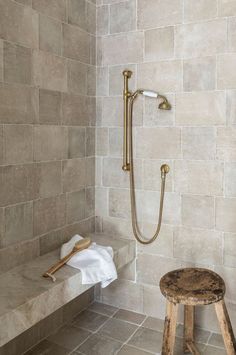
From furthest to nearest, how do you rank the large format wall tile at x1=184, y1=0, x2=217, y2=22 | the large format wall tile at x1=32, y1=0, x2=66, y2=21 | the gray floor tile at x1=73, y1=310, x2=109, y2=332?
the gray floor tile at x1=73, y1=310, x2=109, y2=332 → the large format wall tile at x1=184, y1=0, x2=217, y2=22 → the large format wall tile at x1=32, y1=0, x2=66, y2=21

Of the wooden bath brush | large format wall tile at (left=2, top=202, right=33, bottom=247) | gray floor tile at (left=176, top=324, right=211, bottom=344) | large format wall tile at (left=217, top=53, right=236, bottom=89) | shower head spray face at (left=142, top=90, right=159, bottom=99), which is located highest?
large format wall tile at (left=217, top=53, right=236, bottom=89)

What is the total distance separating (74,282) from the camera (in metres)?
1.85

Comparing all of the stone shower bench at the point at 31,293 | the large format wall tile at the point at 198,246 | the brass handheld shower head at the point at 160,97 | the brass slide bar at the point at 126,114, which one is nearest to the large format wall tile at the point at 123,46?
the brass slide bar at the point at 126,114

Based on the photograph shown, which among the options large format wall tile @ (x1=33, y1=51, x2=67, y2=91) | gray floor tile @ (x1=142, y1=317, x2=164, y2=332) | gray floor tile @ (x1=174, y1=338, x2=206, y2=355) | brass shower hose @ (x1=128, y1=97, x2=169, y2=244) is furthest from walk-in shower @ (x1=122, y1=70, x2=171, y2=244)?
gray floor tile @ (x1=174, y1=338, x2=206, y2=355)

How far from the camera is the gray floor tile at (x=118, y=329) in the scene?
7.35ft

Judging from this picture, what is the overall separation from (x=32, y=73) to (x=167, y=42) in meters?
0.87

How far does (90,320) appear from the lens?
7.97 feet

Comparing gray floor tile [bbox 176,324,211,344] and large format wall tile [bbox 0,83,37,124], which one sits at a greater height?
large format wall tile [bbox 0,83,37,124]

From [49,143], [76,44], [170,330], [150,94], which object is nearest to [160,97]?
[150,94]

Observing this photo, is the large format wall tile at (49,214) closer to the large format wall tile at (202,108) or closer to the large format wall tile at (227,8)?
the large format wall tile at (202,108)

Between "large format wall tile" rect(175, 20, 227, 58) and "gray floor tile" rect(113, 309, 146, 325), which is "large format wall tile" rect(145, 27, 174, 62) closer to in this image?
"large format wall tile" rect(175, 20, 227, 58)

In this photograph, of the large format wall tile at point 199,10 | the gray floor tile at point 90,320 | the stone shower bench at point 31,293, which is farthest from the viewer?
the gray floor tile at point 90,320

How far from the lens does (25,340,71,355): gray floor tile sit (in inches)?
81.9

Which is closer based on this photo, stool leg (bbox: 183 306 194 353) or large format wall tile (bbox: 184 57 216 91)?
stool leg (bbox: 183 306 194 353)
